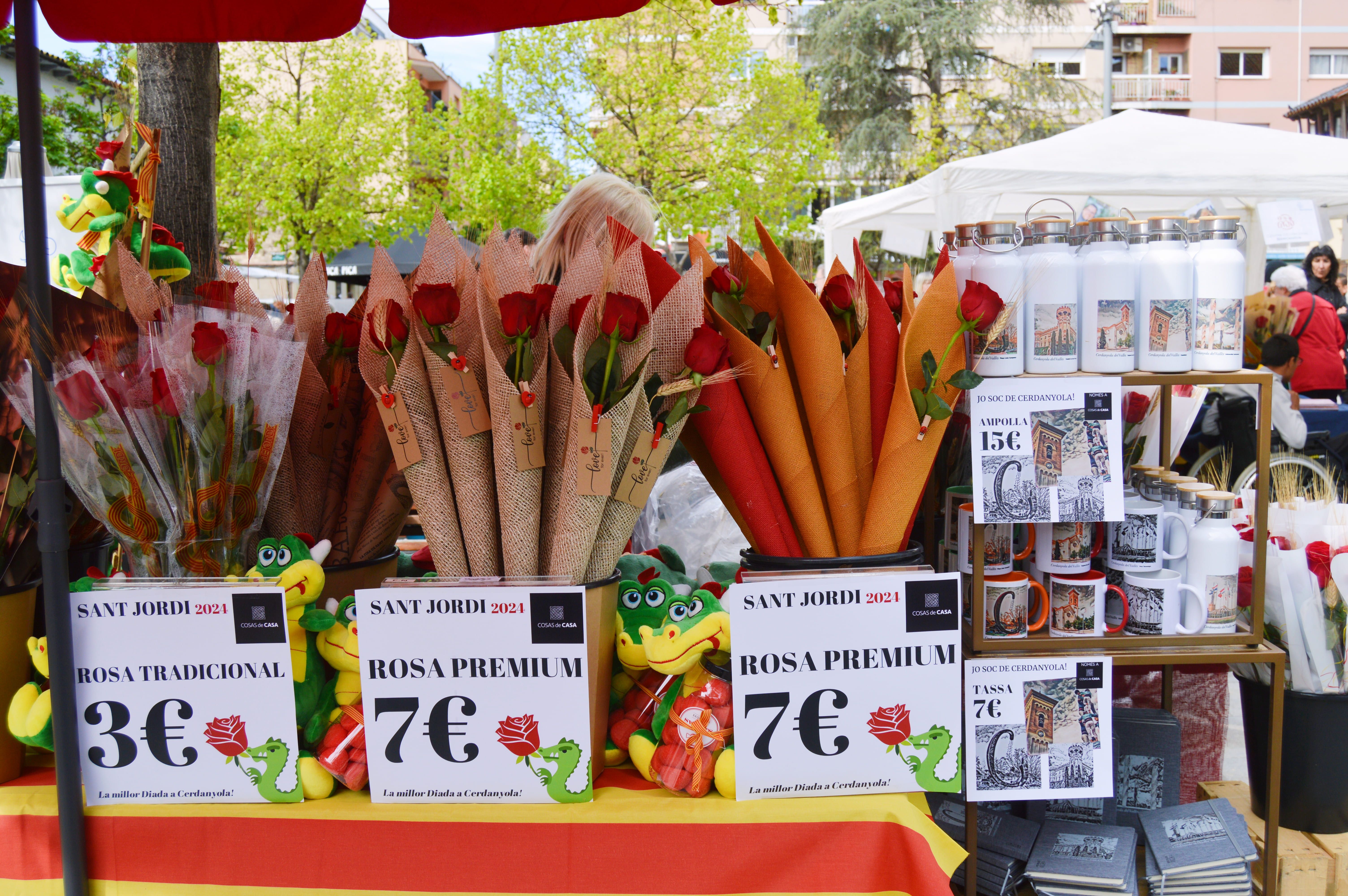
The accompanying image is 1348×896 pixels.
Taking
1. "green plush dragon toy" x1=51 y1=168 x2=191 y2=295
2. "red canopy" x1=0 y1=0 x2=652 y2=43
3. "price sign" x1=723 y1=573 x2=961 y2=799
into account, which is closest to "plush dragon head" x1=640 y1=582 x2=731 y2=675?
"price sign" x1=723 y1=573 x2=961 y2=799

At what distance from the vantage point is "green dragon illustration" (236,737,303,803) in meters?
1.19

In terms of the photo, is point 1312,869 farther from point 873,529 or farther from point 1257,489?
point 873,529

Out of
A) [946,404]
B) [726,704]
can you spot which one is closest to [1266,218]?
[946,404]

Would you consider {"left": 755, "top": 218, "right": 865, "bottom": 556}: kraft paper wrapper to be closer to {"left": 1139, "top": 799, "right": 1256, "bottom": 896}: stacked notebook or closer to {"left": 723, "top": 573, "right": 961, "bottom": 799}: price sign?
{"left": 723, "top": 573, "right": 961, "bottom": 799}: price sign

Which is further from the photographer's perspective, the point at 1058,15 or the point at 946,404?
the point at 1058,15

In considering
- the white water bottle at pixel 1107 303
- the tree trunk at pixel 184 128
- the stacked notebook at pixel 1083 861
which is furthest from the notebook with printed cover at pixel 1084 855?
the tree trunk at pixel 184 128

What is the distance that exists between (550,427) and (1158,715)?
1.30 m

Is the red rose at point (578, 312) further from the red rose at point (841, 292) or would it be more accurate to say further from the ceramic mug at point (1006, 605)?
the ceramic mug at point (1006, 605)

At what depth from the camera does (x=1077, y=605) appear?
142 centimetres

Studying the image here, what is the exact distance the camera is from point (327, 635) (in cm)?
125

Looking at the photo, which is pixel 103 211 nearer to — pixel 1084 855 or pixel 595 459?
pixel 595 459

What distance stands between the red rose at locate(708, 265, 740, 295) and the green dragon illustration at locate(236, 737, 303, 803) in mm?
859

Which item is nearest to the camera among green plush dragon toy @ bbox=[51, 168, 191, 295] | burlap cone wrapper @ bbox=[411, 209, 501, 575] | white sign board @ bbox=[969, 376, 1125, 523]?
burlap cone wrapper @ bbox=[411, 209, 501, 575]

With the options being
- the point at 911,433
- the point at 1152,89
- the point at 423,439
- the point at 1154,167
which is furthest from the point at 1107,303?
the point at 1152,89
